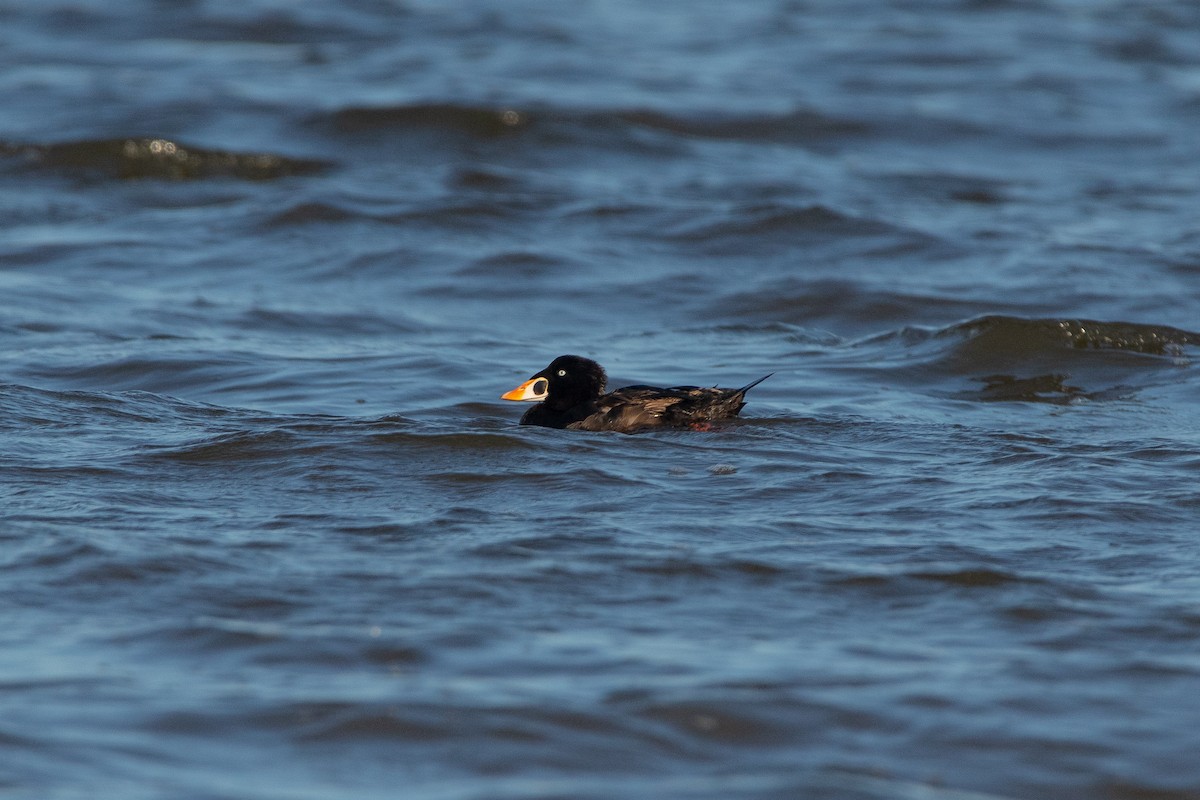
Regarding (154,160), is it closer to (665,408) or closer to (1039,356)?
(1039,356)

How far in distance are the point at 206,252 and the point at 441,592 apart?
28.0 feet

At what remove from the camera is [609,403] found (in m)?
8.61

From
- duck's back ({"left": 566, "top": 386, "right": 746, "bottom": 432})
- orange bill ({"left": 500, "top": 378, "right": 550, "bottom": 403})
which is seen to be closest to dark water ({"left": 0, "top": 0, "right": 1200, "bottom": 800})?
duck's back ({"left": 566, "top": 386, "right": 746, "bottom": 432})

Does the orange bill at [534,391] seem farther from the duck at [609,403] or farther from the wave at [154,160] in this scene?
the wave at [154,160]

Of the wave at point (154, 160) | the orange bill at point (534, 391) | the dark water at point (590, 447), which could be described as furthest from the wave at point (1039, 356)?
the wave at point (154, 160)

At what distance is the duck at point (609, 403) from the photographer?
848cm

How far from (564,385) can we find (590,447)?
3.13ft

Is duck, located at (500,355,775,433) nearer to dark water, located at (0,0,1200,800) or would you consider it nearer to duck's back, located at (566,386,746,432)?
duck's back, located at (566,386,746,432)

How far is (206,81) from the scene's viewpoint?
21188mm

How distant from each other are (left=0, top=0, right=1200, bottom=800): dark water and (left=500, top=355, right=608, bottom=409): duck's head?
1.56ft

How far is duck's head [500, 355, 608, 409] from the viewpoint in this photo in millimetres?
8906

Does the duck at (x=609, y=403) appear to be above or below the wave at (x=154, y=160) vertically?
below

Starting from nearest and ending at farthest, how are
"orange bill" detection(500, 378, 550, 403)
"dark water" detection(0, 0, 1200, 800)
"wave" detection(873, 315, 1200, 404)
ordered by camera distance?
"dark water" detection(0, 0, 1200, 800)
"orange bill" detection(500, 378, 550, 403)
"wave" detection(873, 315, 1200, 404)

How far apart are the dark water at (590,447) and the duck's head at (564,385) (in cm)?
48
